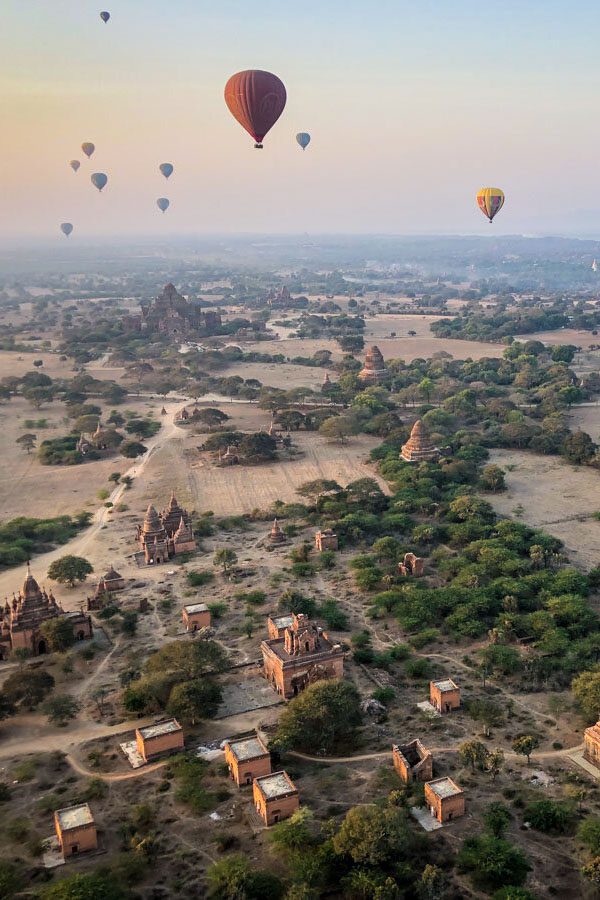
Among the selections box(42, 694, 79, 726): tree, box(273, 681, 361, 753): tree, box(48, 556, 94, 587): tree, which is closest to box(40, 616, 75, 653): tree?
box(42, 694, 79, 726): tree

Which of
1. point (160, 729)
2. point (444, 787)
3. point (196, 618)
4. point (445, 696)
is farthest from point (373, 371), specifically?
point (444, 787)

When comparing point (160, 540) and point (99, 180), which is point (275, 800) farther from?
point (99, 180)

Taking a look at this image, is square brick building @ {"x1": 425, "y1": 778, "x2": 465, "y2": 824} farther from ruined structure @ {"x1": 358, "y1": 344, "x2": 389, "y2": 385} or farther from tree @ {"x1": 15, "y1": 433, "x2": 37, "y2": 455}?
ruined structure @ {"x1": 358, "y1": 344, "x2": 389, "y2": 385}

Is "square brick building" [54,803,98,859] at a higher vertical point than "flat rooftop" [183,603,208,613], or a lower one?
lower

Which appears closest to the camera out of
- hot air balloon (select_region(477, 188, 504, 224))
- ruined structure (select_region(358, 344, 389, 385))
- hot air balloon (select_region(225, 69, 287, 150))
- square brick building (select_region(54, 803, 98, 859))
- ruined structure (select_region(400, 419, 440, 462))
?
square brick building (select_region(54, 803, 98, 859))

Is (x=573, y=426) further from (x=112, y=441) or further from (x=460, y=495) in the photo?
(x=112, y=441)

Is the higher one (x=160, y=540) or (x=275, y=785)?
(x=160, y=540)

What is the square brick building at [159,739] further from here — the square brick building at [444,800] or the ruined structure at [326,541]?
the ruined structure at [326,541]
